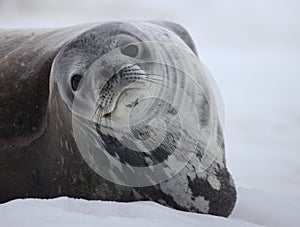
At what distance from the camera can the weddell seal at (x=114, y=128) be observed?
233 cm

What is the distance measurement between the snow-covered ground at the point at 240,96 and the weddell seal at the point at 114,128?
6.7 inches

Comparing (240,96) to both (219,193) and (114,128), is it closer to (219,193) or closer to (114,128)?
(219,193)

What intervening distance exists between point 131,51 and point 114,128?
26cm

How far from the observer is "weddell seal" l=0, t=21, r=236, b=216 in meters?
2.33

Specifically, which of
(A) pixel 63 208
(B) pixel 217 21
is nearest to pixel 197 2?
(B) pixel 217 21

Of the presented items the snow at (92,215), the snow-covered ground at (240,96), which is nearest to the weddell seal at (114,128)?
the snow-covered ground at (240,96)

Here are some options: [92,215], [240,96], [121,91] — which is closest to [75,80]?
[121,91]

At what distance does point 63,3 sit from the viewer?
25.4ft

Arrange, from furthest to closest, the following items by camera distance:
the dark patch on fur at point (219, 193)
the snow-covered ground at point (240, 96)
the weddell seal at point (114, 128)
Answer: the dark patch on fur at point (219, 193) → the weddell seal at point (114, 128) → the snow-covered ground at point (240, 96)

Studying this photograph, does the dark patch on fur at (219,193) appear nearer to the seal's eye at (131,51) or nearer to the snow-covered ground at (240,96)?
the snow-covered ground at (240,96)

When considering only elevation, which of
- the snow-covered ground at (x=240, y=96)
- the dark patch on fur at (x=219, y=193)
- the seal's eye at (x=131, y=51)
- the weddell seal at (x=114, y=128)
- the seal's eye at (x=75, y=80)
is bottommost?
the snow-covered ground at (x=240, y=96)

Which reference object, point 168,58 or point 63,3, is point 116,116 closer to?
point 168,58

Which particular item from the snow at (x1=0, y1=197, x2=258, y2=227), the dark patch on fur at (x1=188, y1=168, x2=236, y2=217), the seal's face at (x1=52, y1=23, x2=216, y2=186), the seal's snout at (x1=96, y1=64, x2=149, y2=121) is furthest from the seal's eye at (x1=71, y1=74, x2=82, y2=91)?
the dark patch on fur at (x1=188, y1=168, x2=236, y2=217)

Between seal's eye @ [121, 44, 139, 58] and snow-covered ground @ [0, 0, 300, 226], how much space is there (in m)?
0.48
